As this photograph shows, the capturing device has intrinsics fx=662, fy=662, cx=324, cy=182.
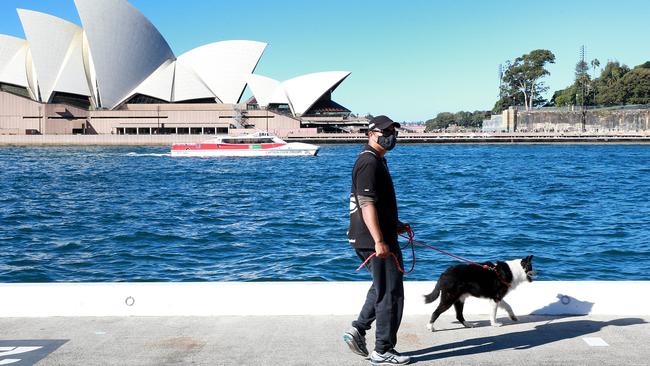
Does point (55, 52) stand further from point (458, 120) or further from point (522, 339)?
point (458, 120)

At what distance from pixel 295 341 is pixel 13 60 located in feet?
250

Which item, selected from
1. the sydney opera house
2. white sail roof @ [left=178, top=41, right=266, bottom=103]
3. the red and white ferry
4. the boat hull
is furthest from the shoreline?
the boat hull

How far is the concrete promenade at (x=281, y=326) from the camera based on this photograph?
3572mm

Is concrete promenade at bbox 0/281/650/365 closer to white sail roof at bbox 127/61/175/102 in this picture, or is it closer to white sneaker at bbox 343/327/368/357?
white sneaker at bbox 343/327/368/357

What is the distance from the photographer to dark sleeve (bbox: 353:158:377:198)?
11.3ft

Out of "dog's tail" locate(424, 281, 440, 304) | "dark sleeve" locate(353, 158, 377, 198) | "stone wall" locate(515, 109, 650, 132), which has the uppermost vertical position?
"stone wall" locate(515, 109, 650, 132)

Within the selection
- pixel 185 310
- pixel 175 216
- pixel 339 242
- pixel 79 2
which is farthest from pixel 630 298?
pixel 79 2

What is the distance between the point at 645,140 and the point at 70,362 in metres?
78.4

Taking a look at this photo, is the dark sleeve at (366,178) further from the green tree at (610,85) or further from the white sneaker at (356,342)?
the green tree at (610,85)

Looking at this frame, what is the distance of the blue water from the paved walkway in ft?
15.7

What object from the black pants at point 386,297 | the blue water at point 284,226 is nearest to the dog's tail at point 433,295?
the black pants at point 386,297

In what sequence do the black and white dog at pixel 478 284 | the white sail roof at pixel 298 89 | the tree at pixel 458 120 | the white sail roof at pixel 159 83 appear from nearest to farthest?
the black and white dog at pixel 478 284, the white sail roof at pixel 159 83, the white sail roof at pixel 298 89, the tree at pixel 458 120

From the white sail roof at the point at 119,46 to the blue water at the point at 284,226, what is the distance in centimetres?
3712

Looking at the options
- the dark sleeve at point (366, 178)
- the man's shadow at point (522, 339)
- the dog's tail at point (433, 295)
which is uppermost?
the dark sleeve at point (366, 178)
